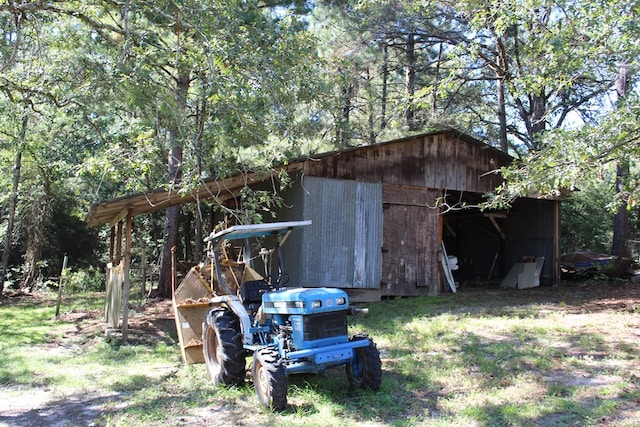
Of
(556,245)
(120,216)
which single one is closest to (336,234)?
(120,216)

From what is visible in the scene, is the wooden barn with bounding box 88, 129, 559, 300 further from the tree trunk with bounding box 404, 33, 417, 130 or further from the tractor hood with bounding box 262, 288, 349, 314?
the tree trunk with bounding box 404, 33, 417, 130

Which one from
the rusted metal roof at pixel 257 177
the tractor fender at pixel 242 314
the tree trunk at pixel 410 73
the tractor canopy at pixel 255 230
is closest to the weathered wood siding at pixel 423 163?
the rusted metal roof at pixel 257 177

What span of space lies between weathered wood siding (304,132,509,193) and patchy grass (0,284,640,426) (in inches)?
132

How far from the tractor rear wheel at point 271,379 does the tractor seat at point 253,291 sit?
3.28 feet

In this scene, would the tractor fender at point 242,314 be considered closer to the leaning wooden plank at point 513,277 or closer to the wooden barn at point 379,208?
the wooden barn at point 379,208

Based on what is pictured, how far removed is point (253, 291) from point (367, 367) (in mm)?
1577

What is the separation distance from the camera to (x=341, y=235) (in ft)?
35.8

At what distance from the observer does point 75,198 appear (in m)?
18.4

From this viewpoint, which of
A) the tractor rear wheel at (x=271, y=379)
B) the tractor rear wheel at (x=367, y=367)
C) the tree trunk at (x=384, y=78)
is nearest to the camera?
the tractor rear wheel at (x=271, y=379)

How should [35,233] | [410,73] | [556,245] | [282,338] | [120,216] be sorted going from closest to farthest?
[282,338]
[120,216]
[556,245]
[35,233]
[410,73]

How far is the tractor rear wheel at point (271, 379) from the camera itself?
433 centimetres

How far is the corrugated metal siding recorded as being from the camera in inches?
414

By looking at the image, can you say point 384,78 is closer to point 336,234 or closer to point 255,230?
point 336,234

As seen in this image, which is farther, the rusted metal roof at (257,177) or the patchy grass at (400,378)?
the rusted metal roof at (257,177)
